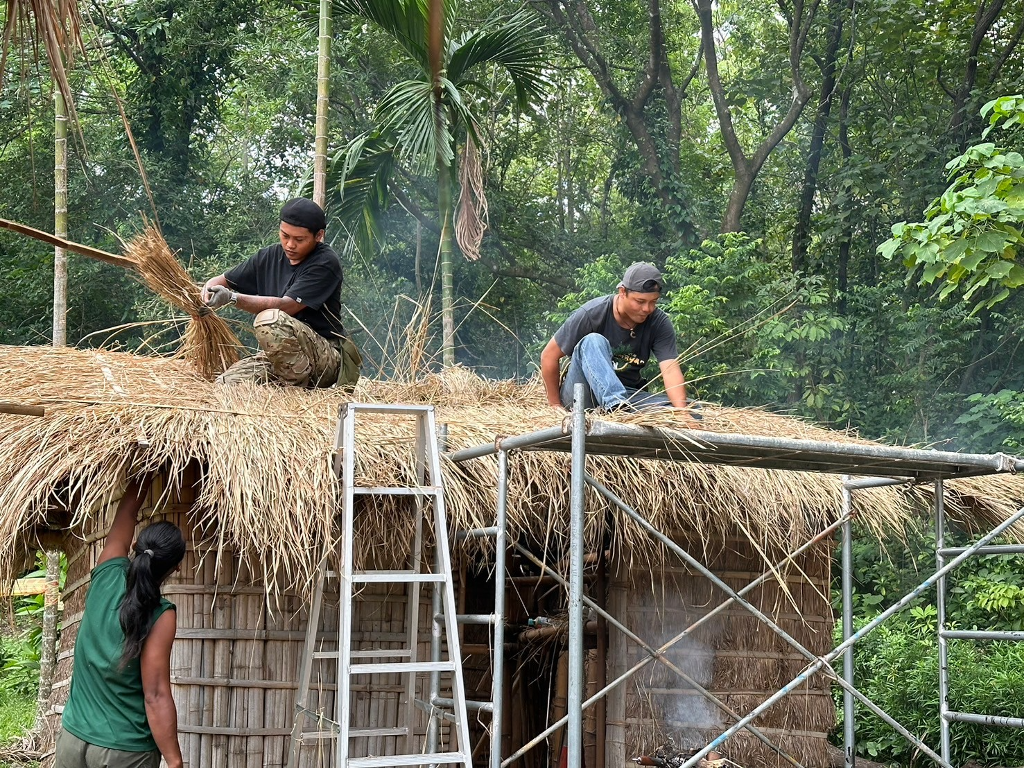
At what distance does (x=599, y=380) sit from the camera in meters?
5.21

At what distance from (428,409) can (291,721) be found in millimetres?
1753

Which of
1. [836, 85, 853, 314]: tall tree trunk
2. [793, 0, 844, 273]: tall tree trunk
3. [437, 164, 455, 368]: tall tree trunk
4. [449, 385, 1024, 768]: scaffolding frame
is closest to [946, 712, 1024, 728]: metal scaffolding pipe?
[449, 385, 1024, 768]: scaffolding frame

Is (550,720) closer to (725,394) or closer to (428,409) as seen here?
(428,409)

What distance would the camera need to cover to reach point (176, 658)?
520 cm

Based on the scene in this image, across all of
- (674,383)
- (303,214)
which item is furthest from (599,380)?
(303,214)

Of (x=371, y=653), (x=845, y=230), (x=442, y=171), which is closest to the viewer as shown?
(x=371, y=653)

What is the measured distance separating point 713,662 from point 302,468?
8.95 feet

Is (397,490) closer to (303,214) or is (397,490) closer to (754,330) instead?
(303,214)

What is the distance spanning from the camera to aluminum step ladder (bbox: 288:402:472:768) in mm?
4273

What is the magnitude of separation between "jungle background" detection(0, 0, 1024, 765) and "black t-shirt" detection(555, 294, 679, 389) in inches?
146

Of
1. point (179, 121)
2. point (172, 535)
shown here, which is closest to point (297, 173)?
point (179, 121)

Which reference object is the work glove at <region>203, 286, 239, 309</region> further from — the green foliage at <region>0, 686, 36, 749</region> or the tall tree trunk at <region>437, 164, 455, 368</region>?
the green foliage at <region>0, 686, 36, 749</region>

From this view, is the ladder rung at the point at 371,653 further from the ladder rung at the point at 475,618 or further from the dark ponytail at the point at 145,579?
the dark ponytail at the point at 145,579

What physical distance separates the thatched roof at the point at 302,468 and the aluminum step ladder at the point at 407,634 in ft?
0.49
